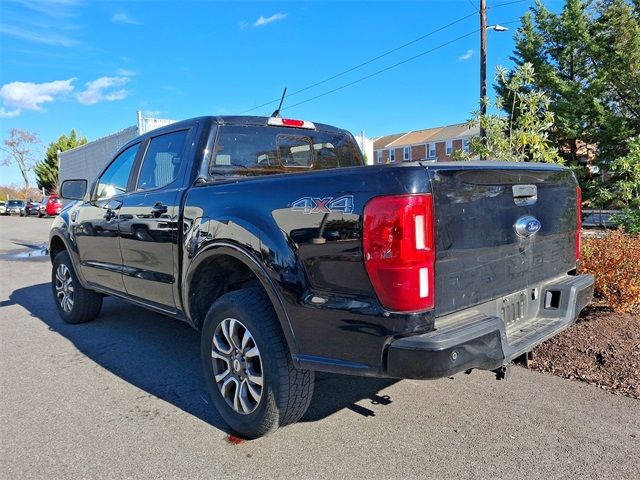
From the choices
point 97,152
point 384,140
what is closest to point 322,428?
point 97,152

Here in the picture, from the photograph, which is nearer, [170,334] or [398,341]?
[398,341]

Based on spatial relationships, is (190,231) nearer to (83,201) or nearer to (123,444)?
(123,444)

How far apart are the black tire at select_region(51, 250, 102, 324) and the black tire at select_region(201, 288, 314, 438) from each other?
307 cm

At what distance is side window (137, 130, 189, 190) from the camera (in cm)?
382

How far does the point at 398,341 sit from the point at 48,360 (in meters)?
3.65

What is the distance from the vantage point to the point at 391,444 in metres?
2.88

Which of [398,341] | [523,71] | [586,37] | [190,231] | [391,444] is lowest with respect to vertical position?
[391,444]

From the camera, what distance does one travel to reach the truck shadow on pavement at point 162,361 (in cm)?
347

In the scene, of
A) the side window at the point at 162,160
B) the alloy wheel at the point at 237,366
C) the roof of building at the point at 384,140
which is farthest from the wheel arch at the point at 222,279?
the roof of building at the point at 384,140

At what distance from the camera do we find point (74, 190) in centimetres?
530

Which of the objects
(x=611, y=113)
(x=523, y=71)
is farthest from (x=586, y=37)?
(x=523, y=71)

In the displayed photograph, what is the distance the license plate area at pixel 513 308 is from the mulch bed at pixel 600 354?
1.21m

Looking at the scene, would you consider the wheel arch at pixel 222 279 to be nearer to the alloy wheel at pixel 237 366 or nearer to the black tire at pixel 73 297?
the alloy wheel at pixel 237 366

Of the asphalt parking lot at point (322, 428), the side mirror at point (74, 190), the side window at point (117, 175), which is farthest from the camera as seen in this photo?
the side mirror at point (74, 190)
